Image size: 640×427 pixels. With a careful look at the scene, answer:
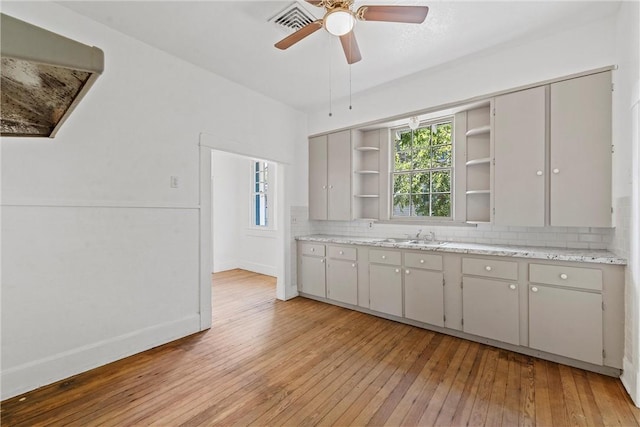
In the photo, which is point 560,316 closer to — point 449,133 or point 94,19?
point 449,133

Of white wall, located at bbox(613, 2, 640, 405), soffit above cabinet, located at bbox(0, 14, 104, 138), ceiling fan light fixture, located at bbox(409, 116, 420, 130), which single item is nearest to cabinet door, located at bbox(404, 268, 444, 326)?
white wall, located at bbox(613, 2, 640, 405)

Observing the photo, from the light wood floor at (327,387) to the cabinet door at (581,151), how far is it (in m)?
1.37

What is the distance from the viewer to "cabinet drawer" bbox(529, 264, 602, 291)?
2.27 m

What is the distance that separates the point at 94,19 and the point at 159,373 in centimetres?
302

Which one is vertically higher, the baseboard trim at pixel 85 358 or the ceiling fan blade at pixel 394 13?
the ceiling fan blade at pixel 394 13

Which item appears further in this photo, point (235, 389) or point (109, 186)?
point (109, 186)

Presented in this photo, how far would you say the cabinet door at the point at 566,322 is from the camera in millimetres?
2273

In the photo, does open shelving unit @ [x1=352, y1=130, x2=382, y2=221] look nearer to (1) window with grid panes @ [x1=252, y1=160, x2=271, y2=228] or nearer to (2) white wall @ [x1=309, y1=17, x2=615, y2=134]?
(2) white wall @ [x1=309, y1=17, x2=615, y2=134]

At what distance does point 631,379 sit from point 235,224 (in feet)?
19.8

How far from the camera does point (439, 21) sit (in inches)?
95.3

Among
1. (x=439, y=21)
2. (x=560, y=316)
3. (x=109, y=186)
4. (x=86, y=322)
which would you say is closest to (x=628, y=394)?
(x=560, y=316)

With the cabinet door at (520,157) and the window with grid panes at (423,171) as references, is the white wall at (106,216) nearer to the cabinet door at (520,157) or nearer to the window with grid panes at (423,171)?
the window with grid panes at (423,171)

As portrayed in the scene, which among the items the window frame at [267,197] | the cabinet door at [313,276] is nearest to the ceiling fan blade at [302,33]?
the cabinet door at [313,276]

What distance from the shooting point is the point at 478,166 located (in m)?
3.29
